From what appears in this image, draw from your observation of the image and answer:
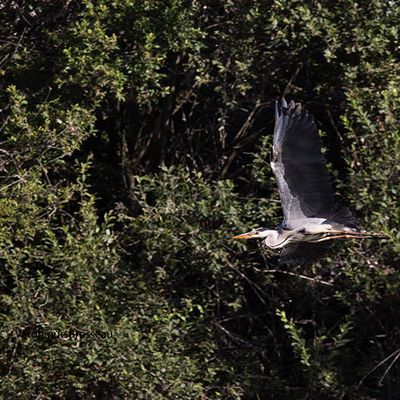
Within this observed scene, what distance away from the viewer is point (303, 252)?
702cm

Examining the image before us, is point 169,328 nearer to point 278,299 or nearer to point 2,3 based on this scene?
point 278,299

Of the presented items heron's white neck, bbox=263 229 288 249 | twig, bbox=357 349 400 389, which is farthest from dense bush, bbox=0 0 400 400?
heron's white neck, bbox=263 229 288 249

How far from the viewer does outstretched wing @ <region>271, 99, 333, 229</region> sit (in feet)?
21.2

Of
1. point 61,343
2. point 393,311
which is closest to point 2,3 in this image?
point 61,343

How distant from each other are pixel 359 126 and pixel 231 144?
1256 millimetres

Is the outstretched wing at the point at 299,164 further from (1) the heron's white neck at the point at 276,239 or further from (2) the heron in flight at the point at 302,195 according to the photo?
(1) the heron's white neck at the point at 276,239

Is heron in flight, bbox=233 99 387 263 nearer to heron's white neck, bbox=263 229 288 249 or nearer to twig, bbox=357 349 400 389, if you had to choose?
heron's white neck, bbox=263 229 288 249

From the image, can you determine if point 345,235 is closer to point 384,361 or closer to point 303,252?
point 303,252

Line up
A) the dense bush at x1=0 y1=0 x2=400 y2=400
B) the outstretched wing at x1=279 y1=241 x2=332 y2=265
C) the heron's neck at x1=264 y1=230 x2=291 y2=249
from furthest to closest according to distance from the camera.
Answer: the dense bush at x1=0 y1=0 x2=400 y2=400 < the outstretched wing at x1=279 y1=241 x2=332 y2=265 < the heron's neck at x1=264 y1=230 x2=291 y2=249

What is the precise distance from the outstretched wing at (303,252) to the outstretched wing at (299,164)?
34 cm

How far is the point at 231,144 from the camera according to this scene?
9055 millimetres

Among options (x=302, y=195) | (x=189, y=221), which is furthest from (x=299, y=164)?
(x=189, y=221)

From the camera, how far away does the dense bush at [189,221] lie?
7773mm

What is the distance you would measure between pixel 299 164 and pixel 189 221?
5.34ft
